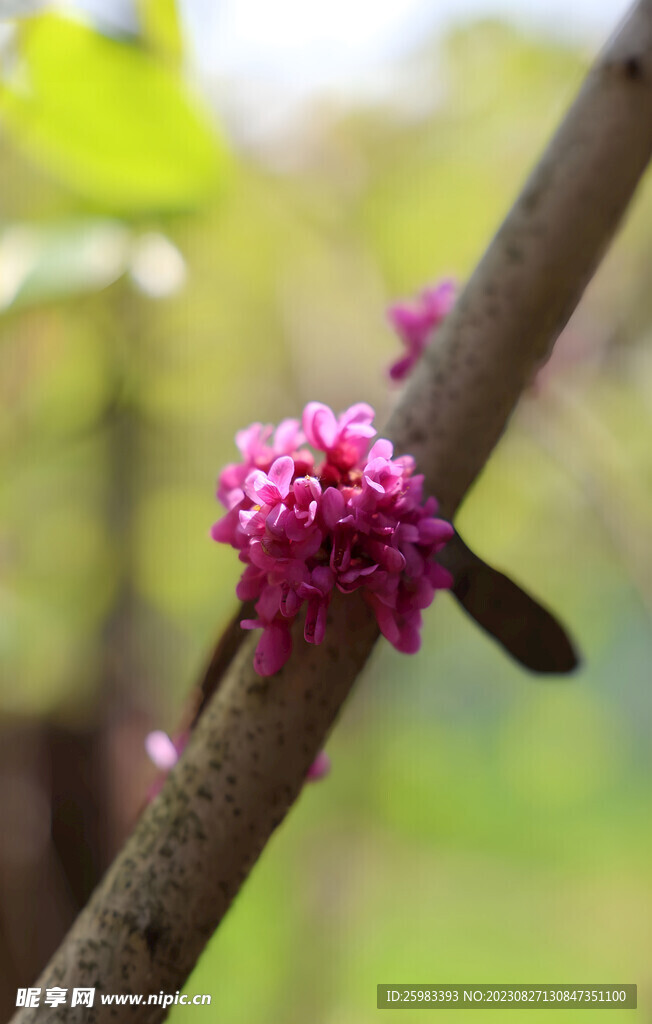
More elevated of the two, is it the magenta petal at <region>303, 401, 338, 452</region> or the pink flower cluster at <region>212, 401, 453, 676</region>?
the magenta petal at <region>303, 401, 338, 452</region>

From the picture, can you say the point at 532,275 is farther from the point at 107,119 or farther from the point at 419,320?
the point at 107,119

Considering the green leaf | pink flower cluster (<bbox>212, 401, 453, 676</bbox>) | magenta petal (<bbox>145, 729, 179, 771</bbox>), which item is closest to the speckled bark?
pink flower cluster (<bbox>212, 401, 453, 676</bbox>)

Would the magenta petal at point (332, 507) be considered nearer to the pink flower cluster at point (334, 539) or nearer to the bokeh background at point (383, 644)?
the pink flower cluster at point (334, 539)

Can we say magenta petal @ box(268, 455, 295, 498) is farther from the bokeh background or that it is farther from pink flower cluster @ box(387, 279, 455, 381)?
the bokeh background

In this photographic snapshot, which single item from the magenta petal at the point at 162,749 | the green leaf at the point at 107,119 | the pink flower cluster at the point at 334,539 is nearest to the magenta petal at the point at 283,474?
the pink flower cluster at the point at 334,539

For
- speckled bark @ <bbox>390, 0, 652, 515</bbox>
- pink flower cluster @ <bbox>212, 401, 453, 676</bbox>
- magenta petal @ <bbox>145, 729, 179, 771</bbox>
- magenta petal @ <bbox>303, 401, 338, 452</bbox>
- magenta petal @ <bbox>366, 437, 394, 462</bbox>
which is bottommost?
magenta petal @ <bbox>145, 729, 179, 771</bbox>

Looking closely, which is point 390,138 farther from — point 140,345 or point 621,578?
point 621,578

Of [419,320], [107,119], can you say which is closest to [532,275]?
[419,320]
